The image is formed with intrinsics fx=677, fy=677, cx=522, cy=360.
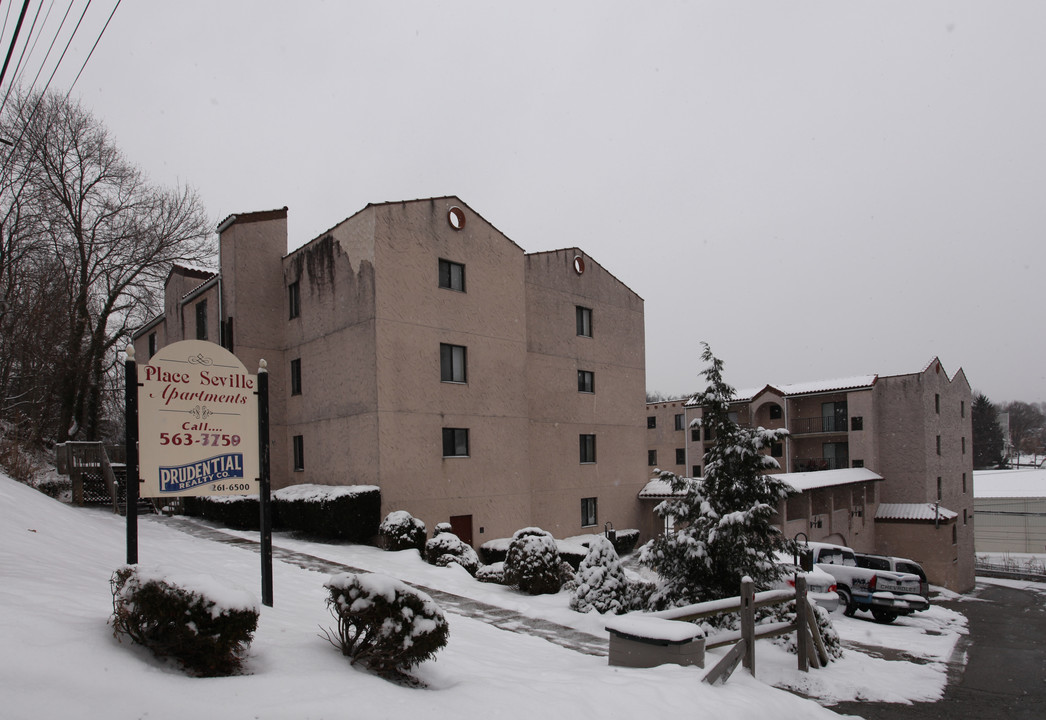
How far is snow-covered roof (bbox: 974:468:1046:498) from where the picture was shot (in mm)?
59812

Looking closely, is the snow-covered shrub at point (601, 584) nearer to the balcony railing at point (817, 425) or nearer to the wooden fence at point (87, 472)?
the wooden fence at point (87, 472)

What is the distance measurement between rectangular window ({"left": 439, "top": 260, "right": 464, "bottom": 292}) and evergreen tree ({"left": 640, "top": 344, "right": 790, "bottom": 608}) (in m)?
12.2

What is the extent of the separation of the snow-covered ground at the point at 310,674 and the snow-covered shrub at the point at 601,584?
1.31ft

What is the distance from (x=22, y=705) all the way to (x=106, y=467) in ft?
72.9

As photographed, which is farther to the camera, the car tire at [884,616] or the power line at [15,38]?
the car tire at [884,616]

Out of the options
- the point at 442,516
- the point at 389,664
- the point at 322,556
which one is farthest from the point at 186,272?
the point at 389,664

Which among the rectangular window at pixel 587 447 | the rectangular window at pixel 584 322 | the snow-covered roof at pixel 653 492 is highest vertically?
the rectangular window at pixel 584 322

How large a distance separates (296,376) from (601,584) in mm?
15589

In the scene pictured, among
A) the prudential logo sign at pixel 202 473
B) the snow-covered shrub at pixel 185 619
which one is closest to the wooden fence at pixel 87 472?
the prudential logo sign at pixel 202 473

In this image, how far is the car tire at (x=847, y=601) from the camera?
18250mm

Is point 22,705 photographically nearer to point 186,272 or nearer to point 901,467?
point 186,272

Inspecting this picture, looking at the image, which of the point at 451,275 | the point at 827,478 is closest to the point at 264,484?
the point at 451,275

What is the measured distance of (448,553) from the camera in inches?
647

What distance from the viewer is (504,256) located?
24.1 m
